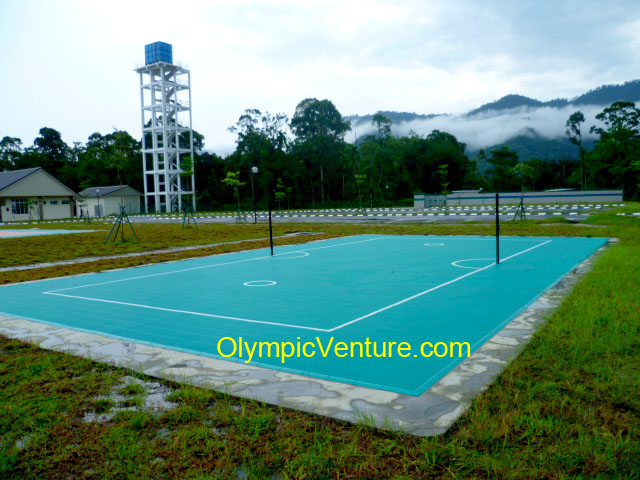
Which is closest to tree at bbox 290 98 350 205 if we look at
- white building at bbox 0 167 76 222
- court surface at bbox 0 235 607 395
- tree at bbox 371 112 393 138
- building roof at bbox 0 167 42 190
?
tree at bbox 371 112 393 138

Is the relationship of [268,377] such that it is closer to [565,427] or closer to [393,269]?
[565,427]

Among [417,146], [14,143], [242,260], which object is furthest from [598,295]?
[14,143]

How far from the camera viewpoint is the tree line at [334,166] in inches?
1909

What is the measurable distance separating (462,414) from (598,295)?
3683 millimetres

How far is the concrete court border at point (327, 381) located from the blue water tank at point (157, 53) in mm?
48015

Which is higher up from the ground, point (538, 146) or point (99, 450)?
point (538, 146)

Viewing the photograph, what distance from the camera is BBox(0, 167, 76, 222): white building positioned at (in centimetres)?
4166

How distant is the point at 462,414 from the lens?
9.27ft

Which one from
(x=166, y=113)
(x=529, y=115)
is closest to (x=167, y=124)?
(x=166, y=113)

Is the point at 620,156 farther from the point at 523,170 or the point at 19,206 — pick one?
the point at 19,206

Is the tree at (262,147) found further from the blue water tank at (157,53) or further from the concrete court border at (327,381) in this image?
the concrete court border at (327,381)

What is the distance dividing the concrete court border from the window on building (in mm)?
43593

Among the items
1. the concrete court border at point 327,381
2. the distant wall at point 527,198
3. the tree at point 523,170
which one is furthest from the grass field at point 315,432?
the tree at point 523,170

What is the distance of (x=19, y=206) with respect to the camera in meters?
42.6
